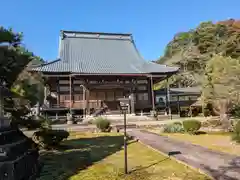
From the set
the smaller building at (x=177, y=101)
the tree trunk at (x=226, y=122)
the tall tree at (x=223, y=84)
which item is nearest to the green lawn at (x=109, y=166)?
the tall tree at (x=223, y=84)

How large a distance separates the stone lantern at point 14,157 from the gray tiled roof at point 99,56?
2039 cm

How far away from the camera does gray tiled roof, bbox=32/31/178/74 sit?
29.0m

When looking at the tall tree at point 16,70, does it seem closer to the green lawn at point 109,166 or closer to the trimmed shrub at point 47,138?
the green lawn at point 109,166

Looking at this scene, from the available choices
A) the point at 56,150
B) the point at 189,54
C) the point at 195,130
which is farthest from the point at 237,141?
the point at 189,54

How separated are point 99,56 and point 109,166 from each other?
86.8 ft

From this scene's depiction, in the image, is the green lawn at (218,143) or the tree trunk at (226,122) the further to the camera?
the tree trunk at (226,122)

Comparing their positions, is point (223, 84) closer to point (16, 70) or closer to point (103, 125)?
point (103, 125)

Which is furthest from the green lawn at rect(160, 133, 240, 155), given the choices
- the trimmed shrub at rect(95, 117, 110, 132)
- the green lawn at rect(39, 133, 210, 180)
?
the trimmed shrub at rect(95, 117, 110, 132)

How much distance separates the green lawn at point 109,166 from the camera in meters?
6.48

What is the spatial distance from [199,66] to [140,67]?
2111cm

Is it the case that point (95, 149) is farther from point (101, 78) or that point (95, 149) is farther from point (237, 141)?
point (101, 78)

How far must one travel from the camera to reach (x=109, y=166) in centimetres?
765

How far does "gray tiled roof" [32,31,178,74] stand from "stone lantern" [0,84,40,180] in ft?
66.9

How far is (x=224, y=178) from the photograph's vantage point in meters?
5.71
